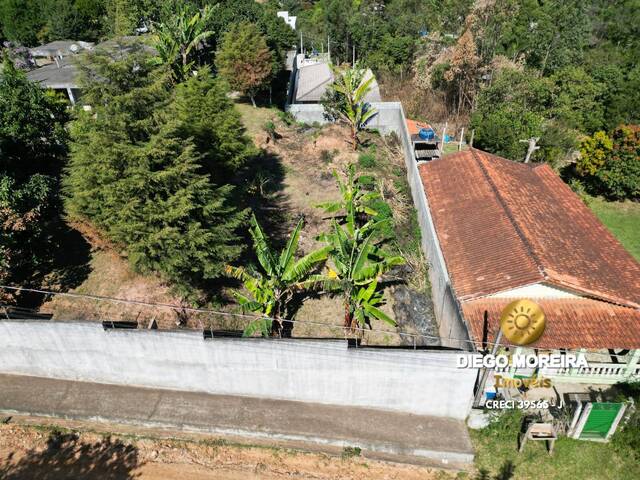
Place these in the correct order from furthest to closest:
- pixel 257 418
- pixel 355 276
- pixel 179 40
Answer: pixel 179 40
pixel 355 276
pixel 257 418

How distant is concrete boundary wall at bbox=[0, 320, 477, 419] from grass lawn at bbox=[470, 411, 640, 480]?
93 centimetres

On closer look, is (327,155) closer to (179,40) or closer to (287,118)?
(287,118)

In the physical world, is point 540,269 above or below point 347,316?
above

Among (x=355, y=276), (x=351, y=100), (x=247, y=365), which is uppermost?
(x=351, y=100)

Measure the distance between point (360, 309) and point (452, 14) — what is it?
97.1ft

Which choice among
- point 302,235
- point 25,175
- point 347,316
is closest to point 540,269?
point 347,316

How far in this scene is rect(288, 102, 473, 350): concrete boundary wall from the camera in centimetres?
1204

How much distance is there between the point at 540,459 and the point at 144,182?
41.4 feet

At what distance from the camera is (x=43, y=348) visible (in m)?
12.2

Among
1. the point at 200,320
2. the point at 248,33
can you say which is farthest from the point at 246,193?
the point at 248,33

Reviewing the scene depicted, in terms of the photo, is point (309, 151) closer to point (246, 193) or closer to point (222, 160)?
point (246, 193)

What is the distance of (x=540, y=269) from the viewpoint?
11.9m

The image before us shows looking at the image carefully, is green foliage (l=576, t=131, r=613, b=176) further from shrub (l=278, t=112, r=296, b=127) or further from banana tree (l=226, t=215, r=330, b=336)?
shrub (l=278, t=112, r=296, b=127)

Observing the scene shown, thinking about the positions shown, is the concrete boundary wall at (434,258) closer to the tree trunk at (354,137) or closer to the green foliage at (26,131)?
the tree trunk at (354,137)
